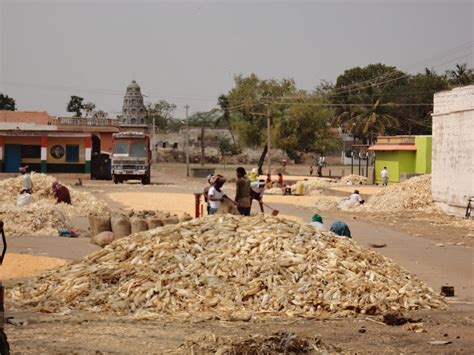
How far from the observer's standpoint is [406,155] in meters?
49.6

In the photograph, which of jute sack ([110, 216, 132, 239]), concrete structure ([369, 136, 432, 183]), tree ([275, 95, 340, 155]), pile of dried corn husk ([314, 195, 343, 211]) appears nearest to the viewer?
jute sack ([110, 216, 132, 239])

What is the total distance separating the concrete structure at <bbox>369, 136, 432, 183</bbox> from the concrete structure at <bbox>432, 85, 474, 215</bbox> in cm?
1741

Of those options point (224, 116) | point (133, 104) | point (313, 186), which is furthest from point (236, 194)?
point (133, 104)

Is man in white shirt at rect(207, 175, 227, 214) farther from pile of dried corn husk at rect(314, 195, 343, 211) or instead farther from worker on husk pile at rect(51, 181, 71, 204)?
pile of dried corn husk at rect(314, 195, 343, 211)

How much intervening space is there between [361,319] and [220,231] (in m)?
2.81

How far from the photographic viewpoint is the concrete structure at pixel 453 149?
88.2 feet

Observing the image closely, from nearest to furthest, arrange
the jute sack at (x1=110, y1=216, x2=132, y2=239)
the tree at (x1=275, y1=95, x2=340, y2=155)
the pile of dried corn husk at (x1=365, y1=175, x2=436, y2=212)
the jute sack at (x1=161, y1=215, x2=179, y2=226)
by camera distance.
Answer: the jute sack at (x1=110, y1=216, x2=132, y2=239), the jute sack at (x1=161, y1=215, x2=179, y2=226), the pile of dried corn husk at (x1=365, y1=175, x2=436, y2=212), the tree at (x1=275, y1=95, x2=340, y2=155)

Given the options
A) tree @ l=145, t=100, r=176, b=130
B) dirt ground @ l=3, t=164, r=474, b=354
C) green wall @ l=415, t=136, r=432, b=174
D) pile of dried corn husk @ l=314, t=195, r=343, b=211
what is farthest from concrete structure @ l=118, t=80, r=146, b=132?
dirt ground @ l=3, t=164, r=474, b=354

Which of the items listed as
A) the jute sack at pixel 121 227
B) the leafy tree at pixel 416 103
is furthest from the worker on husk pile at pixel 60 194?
the leafy tree at pixel 416 103

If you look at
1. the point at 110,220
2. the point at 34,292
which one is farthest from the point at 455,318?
the point at 110,220

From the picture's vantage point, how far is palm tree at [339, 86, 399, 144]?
250 feet

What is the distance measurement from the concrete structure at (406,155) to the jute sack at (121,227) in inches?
1271

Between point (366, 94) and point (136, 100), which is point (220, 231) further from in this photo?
point (136, 100)

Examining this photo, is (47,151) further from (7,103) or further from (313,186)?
(7,103)
